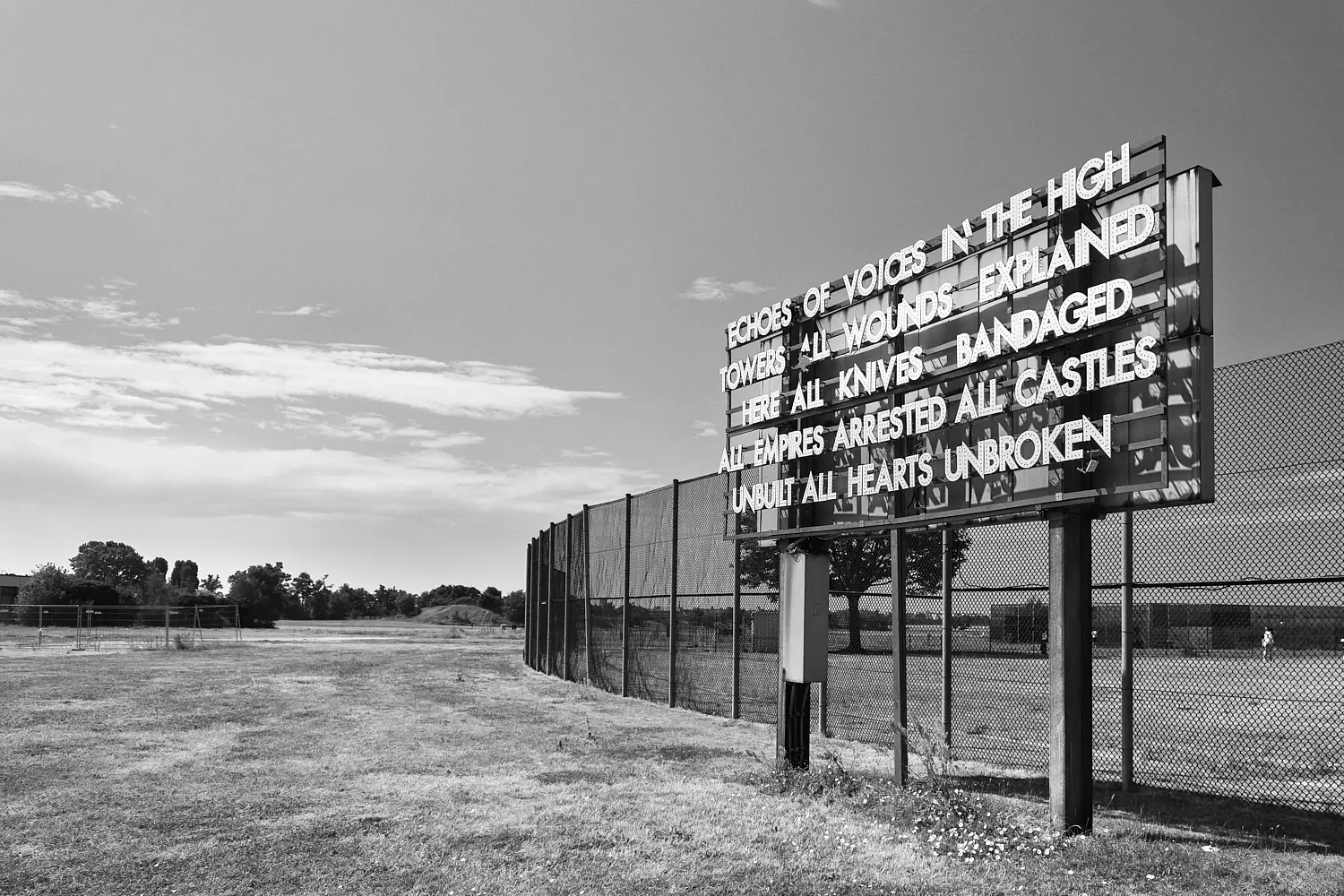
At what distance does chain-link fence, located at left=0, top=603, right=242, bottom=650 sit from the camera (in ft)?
145

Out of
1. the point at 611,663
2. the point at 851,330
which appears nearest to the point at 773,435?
the point at 851,330

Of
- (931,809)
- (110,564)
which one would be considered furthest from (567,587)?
(110,564)

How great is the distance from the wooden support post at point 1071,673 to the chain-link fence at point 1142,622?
4.69ft

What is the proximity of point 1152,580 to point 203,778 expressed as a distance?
8.84 metres

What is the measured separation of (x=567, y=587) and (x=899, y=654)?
50.4 feet

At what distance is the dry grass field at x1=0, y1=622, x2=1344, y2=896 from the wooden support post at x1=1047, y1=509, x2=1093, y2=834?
0.32 meters

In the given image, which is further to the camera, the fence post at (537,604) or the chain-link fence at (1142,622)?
the fence post at (537,604)

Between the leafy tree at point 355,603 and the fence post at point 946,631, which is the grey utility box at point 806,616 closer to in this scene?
the fence post at point 946,631

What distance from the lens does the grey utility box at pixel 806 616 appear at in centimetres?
1064

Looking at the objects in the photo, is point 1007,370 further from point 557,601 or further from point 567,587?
point 557,601

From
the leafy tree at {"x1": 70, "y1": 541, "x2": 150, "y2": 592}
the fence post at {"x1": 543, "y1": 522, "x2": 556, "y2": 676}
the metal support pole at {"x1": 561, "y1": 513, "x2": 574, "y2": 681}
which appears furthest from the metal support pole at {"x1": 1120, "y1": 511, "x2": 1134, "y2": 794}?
the leafy tree at {"x1": 70, "y1": 541, "x2": 150, "y2": 592}

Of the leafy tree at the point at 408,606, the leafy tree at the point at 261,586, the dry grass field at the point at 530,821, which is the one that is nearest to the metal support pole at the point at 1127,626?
the dry grass field at the point at 530,821

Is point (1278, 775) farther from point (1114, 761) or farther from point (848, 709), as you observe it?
point (848, 709)

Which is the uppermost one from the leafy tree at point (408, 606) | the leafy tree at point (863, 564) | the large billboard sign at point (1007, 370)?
the large billboard sign at point (1007, 370)
